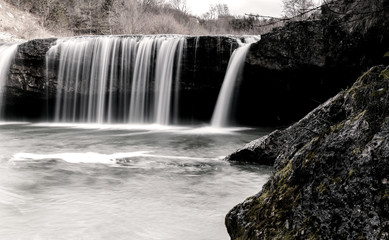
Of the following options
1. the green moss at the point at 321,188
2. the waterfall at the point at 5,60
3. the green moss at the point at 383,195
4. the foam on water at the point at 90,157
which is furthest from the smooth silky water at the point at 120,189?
the waterfall at the point at 5,60

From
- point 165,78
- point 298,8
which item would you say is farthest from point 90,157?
point 165,78

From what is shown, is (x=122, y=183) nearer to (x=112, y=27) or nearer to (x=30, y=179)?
(x=30, y=179)

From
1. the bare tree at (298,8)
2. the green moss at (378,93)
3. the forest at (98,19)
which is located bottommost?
the green moss at (378,93)

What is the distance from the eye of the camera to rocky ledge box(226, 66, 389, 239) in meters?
2.02

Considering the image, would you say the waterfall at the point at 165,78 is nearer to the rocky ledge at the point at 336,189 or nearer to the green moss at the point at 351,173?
the rocky ledge at the point at 336,189

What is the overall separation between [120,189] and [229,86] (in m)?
9.70

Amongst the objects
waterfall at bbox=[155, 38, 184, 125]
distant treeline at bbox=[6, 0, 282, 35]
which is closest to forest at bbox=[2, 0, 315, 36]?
distant treeline at bbox=[6, 0, 282, 35]

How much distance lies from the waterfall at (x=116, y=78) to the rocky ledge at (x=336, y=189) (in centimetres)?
1323

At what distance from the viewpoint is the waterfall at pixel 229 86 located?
46.3 ft

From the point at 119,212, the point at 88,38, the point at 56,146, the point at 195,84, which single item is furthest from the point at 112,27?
the point at 119,212

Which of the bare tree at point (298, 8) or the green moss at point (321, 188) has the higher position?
the bare tree at point (298, 8)

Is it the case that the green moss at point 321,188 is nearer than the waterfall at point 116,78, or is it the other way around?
the green moss at point 321,188

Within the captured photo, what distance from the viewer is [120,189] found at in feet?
18.1

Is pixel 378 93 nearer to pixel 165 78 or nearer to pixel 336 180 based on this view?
pixel 336 180
